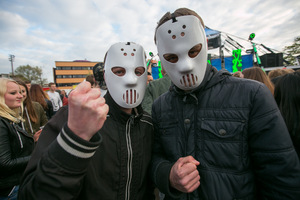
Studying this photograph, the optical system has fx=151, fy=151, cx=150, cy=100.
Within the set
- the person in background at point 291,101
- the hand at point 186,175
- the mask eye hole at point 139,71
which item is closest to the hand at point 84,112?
the hand at point 186,175

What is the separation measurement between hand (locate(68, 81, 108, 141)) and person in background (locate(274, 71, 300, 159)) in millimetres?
1930

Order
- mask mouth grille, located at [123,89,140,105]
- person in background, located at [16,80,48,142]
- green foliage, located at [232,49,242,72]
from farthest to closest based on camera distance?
green foliage, located at [232,49,242,72]
person in background, located at [16,80,48,142]
mask mouth grille, located at [123,89,140,105]

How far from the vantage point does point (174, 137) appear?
1312mm

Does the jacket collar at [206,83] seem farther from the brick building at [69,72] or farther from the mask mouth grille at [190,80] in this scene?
the brick building at [69,72]

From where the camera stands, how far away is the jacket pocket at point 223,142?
1.07 meters

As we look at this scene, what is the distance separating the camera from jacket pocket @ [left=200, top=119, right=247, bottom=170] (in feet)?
3.50

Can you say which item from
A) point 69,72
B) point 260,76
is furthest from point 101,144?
point 69,72

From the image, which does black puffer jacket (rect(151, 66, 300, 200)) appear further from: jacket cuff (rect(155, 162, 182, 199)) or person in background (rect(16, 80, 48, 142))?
person in background (rect(16, 80, 48, 142))

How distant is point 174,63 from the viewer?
1.34 m

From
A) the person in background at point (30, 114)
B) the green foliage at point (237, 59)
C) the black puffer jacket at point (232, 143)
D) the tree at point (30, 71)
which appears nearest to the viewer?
the black puffer jacket at point (232, 143)

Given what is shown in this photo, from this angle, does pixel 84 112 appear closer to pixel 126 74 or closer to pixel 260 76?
pixel 126 74

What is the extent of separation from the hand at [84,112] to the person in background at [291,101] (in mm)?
1930

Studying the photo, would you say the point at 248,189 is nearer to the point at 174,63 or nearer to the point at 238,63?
the point at 174,63

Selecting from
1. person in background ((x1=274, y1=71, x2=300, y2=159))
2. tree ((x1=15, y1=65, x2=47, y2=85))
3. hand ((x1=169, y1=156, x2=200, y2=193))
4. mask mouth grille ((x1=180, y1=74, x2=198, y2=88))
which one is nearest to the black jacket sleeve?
hand ((x1=169, y1=156, x2=200, y2=193))
